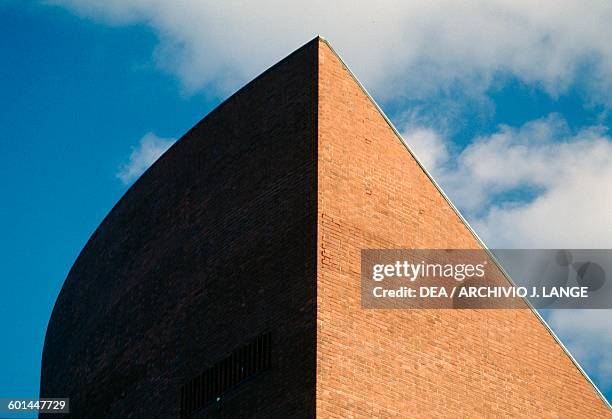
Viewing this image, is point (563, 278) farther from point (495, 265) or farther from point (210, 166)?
point (210, 166)

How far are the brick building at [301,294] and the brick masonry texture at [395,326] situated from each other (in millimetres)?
25

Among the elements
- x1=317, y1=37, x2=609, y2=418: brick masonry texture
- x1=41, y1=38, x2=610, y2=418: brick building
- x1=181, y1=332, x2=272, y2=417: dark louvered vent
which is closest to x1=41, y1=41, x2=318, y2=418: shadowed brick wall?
x1=41, y1=38, x2=610, y2=418: brick building

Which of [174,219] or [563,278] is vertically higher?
[174,219]

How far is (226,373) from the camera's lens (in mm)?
20406

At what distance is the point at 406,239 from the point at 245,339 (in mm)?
3212

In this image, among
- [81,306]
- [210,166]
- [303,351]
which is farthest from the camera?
[81,306]

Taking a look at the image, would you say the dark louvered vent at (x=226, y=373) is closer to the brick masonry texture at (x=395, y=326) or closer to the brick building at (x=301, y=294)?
the brick building at (x=301, y=294)

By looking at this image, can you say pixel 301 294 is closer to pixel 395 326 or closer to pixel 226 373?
pixel 395 326

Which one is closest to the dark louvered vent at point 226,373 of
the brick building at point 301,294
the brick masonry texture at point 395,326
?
the brick building at point 301,294

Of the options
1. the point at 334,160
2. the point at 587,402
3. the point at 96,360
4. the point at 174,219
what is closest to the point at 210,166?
the point at 174,219

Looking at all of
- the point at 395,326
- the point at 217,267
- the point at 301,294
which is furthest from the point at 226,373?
the point at 395,326

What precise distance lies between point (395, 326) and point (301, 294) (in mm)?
1760

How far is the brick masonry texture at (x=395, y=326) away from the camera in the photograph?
18828mm

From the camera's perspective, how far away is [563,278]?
22406mm
